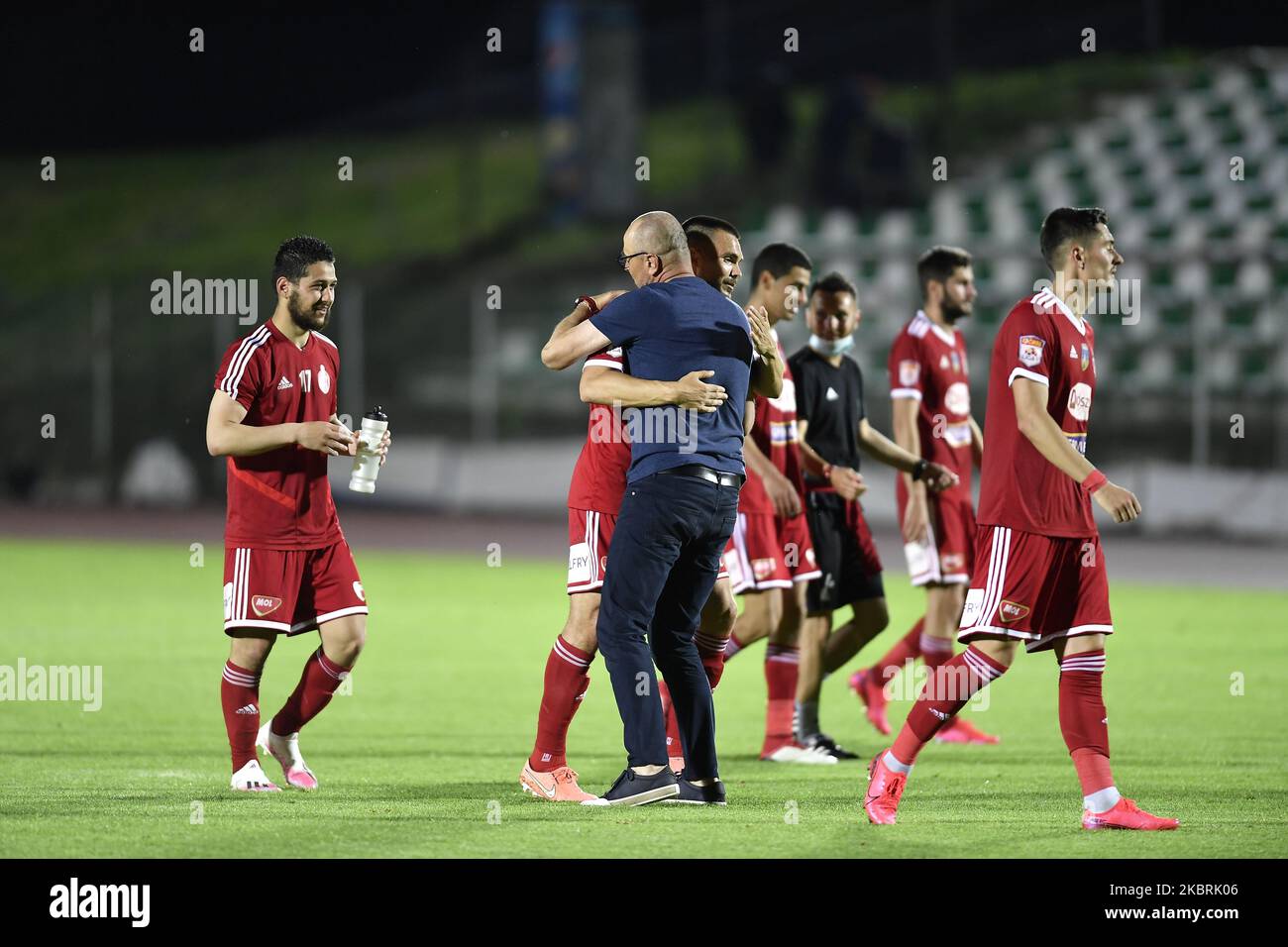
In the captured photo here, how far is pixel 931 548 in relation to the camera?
378 inches

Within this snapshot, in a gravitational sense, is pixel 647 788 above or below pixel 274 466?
below

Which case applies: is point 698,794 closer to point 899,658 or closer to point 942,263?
point 899,658

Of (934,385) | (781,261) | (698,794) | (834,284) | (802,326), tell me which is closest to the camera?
(698,794)

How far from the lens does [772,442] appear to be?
351 inches

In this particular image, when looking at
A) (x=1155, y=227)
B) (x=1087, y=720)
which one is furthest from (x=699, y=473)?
(x=1155, y=227)

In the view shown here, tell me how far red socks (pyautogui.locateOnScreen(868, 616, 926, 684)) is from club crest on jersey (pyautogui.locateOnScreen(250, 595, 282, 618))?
12.0ft

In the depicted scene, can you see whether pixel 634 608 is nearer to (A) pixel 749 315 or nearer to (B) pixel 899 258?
(A) pixel 749 315

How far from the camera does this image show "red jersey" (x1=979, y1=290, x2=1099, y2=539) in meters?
6.95

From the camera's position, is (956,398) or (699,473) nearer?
(699,473)

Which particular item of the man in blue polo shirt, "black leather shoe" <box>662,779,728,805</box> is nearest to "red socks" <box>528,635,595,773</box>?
the man in blue polo shirt

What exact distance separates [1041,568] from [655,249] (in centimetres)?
188

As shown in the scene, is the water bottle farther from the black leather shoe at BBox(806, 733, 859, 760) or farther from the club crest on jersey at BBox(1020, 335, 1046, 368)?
the black leather shoe at BBox(806, 733, 859, 760)

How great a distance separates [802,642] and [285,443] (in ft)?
10.2

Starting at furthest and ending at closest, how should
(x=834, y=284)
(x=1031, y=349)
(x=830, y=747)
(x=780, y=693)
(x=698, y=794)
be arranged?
(x=834, y=284), (x=780, y=693), (x=830, y=747), (x=698, y=794), (x=1031, y=349)
